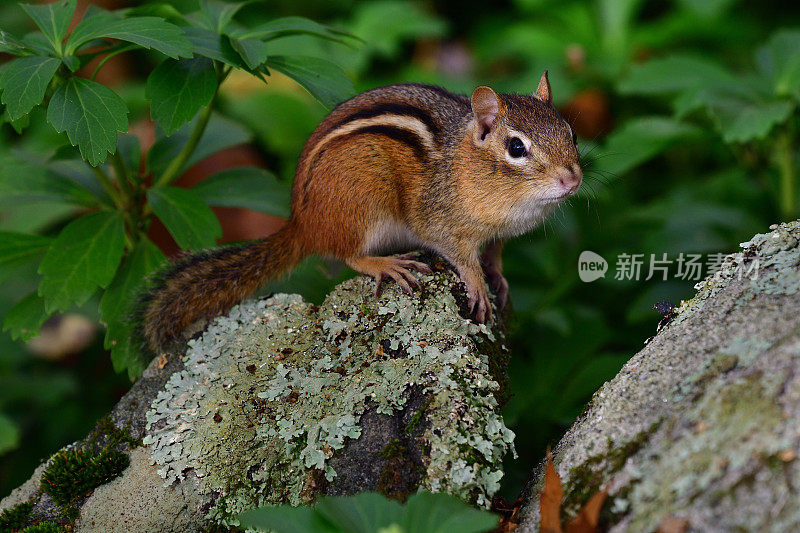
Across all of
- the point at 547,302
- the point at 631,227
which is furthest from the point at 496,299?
the point at 631,227

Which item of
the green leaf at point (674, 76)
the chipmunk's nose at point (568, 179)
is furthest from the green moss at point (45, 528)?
the green leaf at point (674, 76)

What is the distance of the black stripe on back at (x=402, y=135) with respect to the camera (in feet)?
8.70

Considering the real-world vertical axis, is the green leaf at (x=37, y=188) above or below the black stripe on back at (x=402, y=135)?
below

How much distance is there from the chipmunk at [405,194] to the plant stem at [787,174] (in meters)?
1.32

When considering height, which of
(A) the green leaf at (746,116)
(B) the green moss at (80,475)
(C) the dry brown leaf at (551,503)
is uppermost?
(A) the green leaf at (746,116)

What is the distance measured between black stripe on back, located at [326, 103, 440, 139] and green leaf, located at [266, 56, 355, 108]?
0.25ft

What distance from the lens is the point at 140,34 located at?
217 centimetres

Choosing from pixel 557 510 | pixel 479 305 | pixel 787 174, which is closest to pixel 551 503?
pixel 557 510

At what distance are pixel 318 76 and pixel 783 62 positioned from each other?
7.19ft

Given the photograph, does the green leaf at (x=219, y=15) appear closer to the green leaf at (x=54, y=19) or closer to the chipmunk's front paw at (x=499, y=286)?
the green leaf at (x=54, y=19)

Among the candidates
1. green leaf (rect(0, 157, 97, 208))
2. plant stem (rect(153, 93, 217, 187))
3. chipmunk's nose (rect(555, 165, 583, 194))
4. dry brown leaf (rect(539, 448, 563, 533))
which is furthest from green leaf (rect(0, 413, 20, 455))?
chipmunk's nose (rect(555, 165, 583, 194))

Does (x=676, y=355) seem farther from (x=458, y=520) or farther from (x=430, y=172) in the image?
(x=430, y=172)

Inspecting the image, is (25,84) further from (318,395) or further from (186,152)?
(318,395)

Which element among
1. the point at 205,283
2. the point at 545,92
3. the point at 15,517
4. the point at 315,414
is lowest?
the point at 15,517
